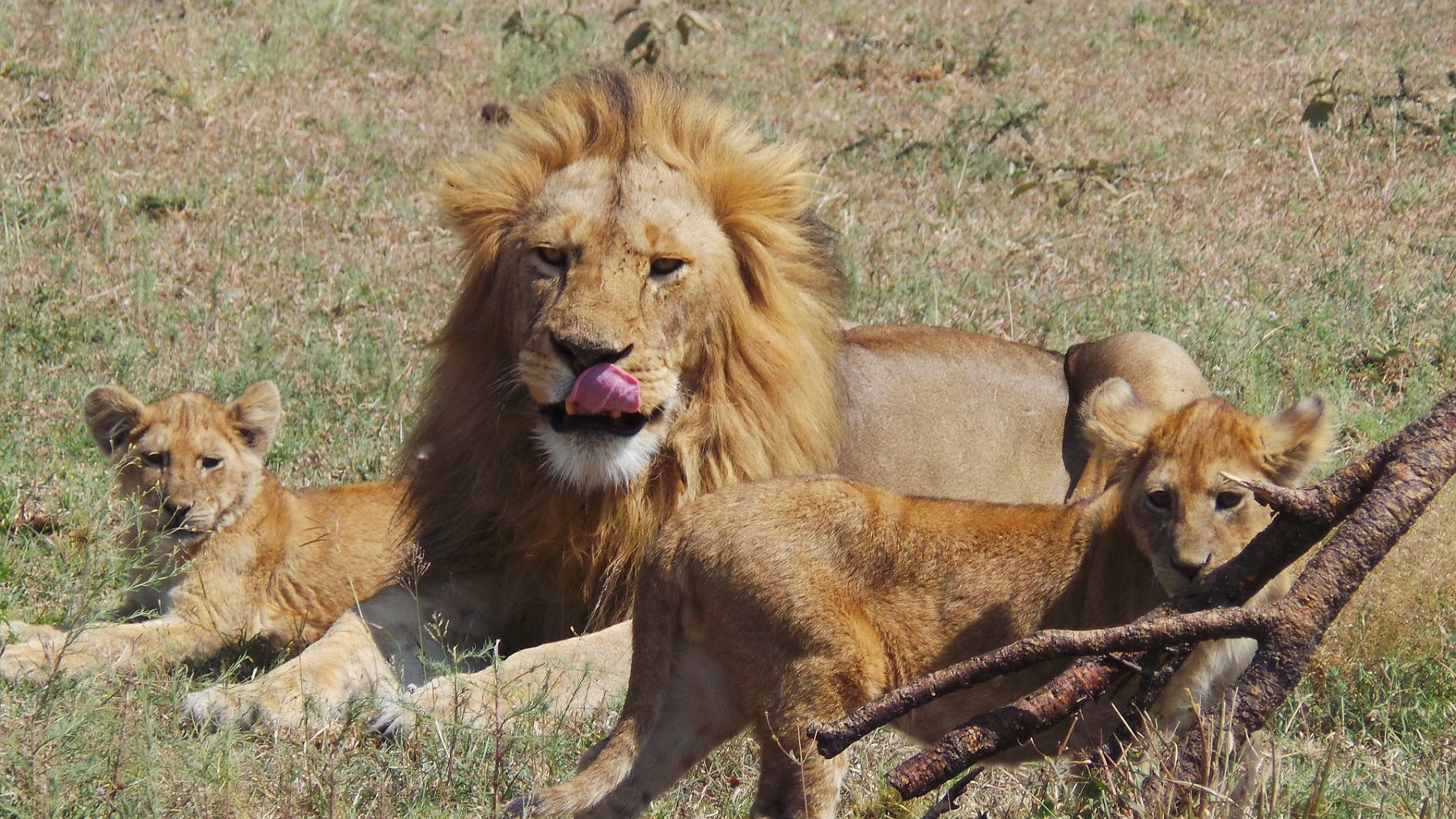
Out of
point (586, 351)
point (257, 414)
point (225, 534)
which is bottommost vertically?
point (225, 534)

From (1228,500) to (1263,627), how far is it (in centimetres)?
52

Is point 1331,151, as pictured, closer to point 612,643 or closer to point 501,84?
point 501,84

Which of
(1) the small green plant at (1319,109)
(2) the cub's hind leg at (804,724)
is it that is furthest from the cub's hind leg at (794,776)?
(1) the small green plant at (1319,109)

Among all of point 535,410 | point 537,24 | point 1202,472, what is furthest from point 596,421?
point 537,24

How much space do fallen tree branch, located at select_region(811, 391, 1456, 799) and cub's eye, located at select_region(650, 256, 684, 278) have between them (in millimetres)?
2037

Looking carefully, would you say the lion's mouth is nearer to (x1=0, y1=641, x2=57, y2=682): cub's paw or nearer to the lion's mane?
the lion's mane

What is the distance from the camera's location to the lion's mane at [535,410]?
15.6 feet

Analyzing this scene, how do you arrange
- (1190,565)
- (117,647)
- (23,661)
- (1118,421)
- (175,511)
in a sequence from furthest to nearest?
(175,511)
(117,647)
(23,661)
(1118,421)
(1190,565)

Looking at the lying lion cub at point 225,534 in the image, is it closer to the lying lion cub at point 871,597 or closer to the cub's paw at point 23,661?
the cub's paw at point 23,661

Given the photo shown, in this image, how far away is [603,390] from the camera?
434cm

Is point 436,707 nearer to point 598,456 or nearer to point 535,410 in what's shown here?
point 598,456

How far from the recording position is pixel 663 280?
15.3 feet

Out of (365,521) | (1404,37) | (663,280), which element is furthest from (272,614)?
(1404,37)

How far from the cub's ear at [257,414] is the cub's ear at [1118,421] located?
9.71 feet
